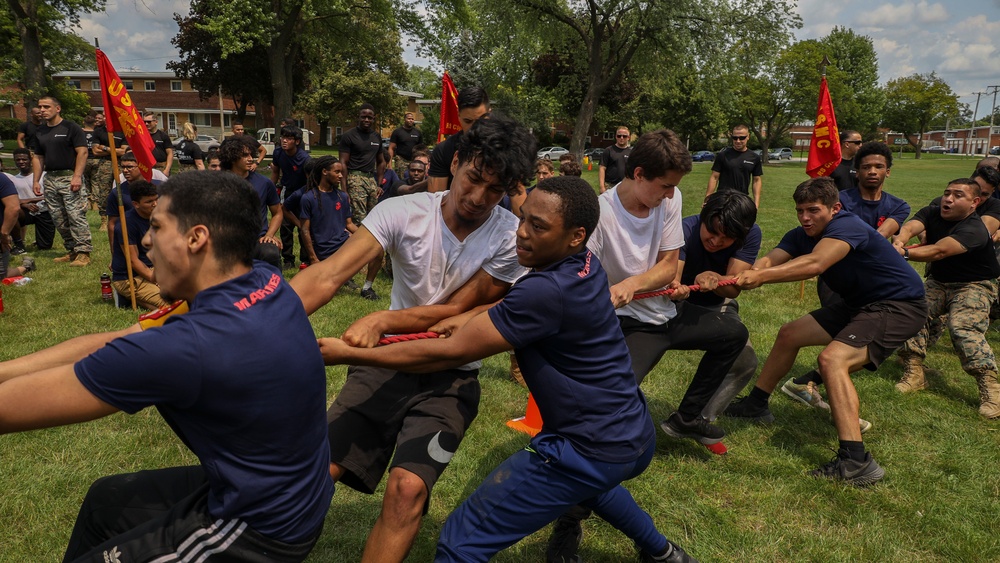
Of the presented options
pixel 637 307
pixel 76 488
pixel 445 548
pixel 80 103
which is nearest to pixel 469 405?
pixel 445 548

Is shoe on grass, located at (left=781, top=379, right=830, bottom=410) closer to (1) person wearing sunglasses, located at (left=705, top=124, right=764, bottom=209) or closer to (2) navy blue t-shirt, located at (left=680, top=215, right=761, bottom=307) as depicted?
(2) navy blue t-shirt, located at (left=680, top=215, right=761, bottom=307)

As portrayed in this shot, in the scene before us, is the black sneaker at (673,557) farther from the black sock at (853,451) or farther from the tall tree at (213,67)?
the tall tree at (213,67)

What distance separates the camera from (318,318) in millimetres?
8203

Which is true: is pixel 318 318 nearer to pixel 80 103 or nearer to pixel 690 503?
pixel 690 503

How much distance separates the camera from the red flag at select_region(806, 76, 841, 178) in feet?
30.0

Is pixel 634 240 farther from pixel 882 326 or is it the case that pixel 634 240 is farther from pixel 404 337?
pixel 882 326

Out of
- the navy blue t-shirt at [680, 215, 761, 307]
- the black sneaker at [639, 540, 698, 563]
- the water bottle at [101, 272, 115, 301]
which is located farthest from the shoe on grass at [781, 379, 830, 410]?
the water bottle at [101, 272, 115, 301]

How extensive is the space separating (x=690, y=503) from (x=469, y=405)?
1975mm

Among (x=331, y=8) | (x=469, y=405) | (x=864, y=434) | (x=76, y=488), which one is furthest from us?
(x=331, y=8)

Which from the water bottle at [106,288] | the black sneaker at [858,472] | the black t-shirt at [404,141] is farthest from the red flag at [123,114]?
the black sneaker at [858,472]

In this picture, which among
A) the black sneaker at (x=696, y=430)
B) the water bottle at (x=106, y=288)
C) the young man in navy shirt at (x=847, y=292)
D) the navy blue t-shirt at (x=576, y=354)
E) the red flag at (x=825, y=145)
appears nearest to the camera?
the navy blue t-shirt at (x=576, y=354)

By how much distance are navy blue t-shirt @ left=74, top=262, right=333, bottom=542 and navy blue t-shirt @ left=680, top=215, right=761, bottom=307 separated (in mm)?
3449

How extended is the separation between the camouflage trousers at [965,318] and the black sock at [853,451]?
192 centimetres

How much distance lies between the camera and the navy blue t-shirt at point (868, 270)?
502cm
